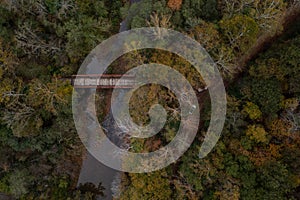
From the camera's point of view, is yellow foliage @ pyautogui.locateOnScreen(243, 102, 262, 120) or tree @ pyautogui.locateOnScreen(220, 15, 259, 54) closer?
tree @ pyautogui.locateOnScreen(220, 15, 259, 54)

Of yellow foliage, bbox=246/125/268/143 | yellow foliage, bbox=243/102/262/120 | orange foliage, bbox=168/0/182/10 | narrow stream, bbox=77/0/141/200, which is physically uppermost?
orange foliage, bbox=168/0/182/10

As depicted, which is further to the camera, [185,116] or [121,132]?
[121,132]

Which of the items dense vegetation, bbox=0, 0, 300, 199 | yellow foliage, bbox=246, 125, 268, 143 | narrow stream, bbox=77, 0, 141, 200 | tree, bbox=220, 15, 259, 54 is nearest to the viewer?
yellow foliage, bbox=246, 125, 268, 143

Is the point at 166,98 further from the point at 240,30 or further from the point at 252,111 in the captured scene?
the point at 240,30

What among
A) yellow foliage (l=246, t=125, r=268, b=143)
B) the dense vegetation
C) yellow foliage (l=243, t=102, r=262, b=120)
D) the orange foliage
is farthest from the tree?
yellow foliage (l=246, t=125, r=268, b=143)

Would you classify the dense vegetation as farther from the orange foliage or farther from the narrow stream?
the narrow stream

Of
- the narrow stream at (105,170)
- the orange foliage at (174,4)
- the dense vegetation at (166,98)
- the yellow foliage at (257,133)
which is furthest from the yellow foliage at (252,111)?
the narrow stream at (105,170)

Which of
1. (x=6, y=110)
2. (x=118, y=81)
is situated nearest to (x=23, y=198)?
(x=6, y=110)

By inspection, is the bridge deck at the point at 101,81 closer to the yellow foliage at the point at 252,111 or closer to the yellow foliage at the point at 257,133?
the yellow foliage at the point at 252,111

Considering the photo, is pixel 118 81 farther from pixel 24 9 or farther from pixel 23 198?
pixel 23 198
